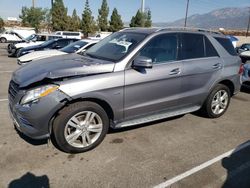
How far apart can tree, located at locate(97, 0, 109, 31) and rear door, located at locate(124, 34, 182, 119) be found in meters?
49.4

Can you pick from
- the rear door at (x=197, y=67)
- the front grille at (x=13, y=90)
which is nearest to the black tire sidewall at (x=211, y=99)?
the rear door at (x=197, y=67)

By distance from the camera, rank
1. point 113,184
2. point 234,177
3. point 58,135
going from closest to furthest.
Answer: point 113,184, point 234,177, point 58,135

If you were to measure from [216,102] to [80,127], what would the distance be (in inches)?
117

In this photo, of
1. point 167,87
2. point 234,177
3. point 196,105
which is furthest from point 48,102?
point 196,105

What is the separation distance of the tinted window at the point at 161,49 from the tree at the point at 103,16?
4929 cm

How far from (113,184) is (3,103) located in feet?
13.0

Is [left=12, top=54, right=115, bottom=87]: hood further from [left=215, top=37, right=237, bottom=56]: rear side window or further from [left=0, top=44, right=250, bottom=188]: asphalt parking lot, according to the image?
[left=215, top=37, right=237, bottom=56]: rear side window

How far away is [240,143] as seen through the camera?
4152mm

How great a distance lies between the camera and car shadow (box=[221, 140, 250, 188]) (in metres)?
3.07

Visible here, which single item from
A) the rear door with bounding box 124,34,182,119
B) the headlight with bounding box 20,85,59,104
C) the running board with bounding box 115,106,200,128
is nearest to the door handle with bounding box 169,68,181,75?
the rear door with bounding box 124,34,182,119

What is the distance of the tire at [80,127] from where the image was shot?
3371mm

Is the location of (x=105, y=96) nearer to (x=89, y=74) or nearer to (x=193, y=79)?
(x=89, y=74)

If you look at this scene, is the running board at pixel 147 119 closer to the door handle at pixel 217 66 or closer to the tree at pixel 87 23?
the door handle at pixel 217 66

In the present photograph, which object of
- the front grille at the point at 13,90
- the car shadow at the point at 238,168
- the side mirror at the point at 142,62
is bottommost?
the car shadow at the point at 238,168
